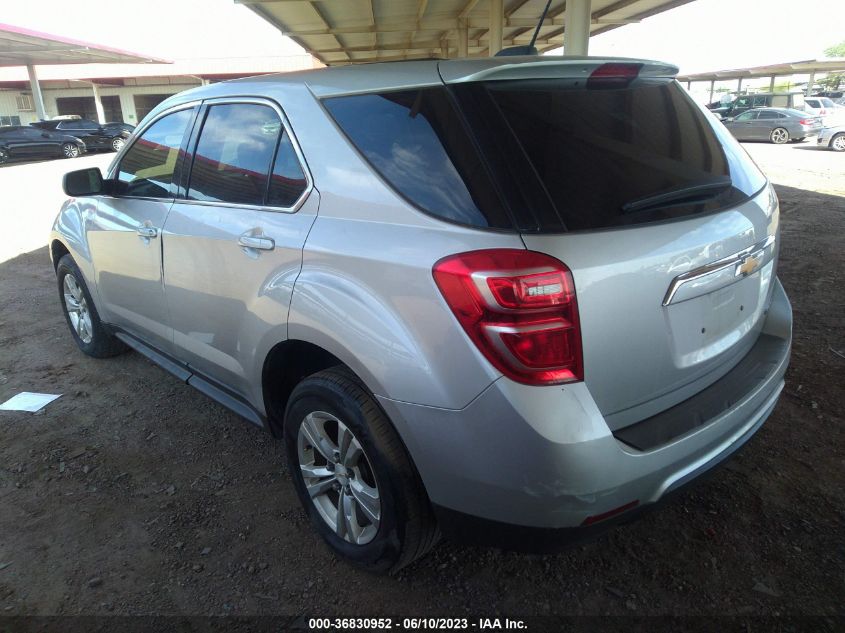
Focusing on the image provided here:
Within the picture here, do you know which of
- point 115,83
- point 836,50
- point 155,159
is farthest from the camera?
point 836,50

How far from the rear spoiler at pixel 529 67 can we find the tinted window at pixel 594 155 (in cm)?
3

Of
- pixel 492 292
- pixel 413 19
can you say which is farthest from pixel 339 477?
pixel 413 19

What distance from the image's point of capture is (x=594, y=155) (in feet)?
6.22

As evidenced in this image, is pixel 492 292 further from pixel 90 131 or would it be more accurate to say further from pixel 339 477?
pixel 90 131

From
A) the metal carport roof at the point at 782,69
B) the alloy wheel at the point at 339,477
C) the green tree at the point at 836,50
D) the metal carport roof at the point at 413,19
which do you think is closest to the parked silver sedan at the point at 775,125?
the metal carport roof at the point at 413,19

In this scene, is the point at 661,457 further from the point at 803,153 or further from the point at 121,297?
the point at 803,153

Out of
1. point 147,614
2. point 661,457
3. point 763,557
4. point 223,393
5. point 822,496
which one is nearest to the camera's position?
point 661,457

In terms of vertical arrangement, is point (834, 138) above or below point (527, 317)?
below

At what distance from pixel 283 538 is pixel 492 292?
61.7 inches

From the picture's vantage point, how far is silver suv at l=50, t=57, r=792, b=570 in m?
1.69

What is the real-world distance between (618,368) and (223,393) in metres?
1.98

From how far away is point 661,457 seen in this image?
1.79m

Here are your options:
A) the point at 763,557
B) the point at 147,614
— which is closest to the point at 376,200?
the point at 147,614

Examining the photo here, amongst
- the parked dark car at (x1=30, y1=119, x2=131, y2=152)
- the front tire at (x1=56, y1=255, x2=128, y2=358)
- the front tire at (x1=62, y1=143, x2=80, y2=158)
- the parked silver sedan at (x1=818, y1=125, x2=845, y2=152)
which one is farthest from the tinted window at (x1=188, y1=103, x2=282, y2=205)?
the parked dark car at (x1=30, y1=119, x2=131, y2=152)
